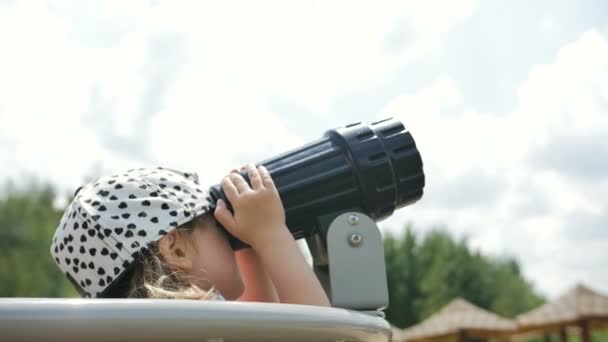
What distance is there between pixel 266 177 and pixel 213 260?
194 millimetres

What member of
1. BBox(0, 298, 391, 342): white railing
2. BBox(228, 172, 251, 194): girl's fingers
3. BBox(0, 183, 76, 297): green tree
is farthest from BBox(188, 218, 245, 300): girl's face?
BBox(0, 183, 76, 297): green tree

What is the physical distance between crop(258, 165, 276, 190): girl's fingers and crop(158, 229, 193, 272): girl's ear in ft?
0.61

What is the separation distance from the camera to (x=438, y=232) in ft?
81.4

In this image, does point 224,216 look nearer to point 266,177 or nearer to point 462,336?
point 266,177

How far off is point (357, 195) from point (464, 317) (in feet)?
36.7

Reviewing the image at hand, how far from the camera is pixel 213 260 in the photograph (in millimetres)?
1267

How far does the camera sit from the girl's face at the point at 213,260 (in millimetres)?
1253

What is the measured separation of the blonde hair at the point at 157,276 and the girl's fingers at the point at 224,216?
2.5 inches

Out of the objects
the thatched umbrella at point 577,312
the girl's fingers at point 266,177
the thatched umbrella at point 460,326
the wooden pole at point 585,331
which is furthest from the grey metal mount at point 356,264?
the thatched umbrella at point 460,326

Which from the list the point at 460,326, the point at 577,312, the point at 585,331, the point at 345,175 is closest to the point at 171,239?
the point at 345,175

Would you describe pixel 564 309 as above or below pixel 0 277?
above

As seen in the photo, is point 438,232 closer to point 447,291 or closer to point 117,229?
point 447,291

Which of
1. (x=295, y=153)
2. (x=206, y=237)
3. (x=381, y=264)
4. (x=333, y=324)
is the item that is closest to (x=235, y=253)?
(x=206, y=237)

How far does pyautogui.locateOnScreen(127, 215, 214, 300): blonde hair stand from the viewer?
1.17m
